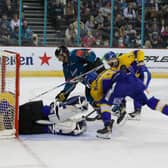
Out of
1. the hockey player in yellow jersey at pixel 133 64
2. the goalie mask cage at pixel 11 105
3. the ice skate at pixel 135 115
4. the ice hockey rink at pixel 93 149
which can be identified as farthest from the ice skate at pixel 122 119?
the goalie mask cage at pixel 11 105

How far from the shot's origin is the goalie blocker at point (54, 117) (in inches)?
200

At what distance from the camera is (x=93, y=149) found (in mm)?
4629

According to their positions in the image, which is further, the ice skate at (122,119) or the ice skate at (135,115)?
the ice skate at (135,115)

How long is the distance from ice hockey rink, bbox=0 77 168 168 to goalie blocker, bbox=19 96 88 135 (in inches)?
3.0

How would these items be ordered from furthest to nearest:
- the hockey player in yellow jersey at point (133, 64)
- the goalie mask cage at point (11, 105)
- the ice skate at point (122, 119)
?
the ice skate at point (122, 119) < the hockey player in yellow jersey at point (133, 64) < the goalie mask cage at point (11, 105)

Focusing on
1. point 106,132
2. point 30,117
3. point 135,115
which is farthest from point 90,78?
point 135,115

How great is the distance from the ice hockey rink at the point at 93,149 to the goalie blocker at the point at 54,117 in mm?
77

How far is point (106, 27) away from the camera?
39.1 feet

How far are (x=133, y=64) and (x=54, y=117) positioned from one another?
4.10 feet

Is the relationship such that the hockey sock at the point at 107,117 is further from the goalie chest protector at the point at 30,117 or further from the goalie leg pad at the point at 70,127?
the goalie chest protector at the point at 30,117

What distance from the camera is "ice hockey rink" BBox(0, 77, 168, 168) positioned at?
13.6 ft

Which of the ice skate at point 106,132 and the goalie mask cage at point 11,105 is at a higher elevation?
the goalie mask cage at point 11,105

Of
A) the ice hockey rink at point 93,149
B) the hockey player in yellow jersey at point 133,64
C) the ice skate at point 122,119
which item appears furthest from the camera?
the ice skate at point 122,119

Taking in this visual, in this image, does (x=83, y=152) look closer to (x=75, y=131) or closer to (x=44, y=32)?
(x=75, y=131)
